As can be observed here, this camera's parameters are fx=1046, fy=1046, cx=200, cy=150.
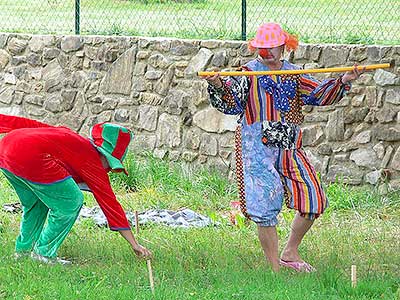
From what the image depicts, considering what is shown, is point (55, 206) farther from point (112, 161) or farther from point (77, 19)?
point (77, 19)

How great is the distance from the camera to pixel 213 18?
415 inches

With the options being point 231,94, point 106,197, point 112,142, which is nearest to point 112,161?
point 112,142

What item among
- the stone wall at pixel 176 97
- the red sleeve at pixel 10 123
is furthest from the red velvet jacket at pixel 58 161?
the stone wall at pixel 176 97

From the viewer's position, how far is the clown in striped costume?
21.7 feet

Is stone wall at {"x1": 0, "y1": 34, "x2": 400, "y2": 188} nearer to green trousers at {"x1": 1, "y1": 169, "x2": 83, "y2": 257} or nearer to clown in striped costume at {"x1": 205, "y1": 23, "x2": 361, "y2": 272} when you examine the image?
clown in striped costume at {"x1": 205, "y1": 23, "x2": 361, "y2": 272}

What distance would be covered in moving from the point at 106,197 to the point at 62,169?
0.35m

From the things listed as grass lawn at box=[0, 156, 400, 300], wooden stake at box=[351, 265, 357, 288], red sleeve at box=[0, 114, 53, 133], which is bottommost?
grass lawn at box=[0, 156, 400, 300]

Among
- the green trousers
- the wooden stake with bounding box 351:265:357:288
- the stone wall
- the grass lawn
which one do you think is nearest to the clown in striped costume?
the grass lawn

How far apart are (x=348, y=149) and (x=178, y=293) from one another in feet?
11.8

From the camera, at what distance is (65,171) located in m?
6.71

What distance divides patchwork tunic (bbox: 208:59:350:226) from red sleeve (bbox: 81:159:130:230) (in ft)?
2.63

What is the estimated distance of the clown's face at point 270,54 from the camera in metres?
6.61

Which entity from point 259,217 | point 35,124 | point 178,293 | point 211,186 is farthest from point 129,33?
point 178,293

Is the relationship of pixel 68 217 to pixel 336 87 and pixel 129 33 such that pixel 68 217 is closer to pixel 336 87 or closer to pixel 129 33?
pixel 336 87
